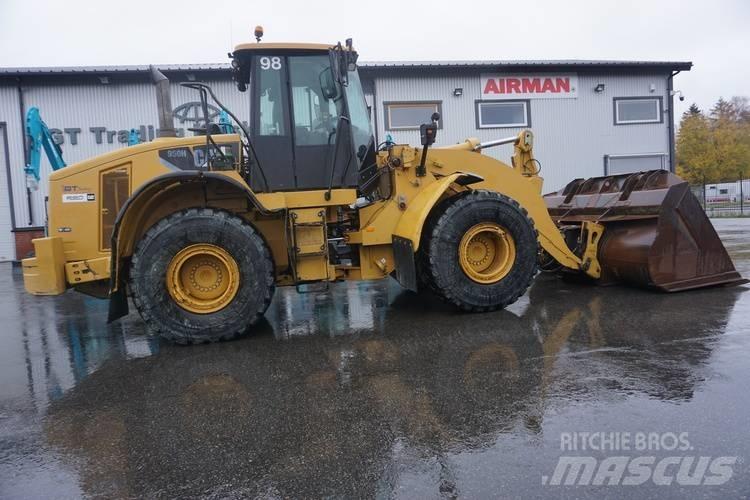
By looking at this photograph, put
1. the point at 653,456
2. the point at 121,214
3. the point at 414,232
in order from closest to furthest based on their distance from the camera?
the point at 653,456
the point at 121,214
the point at 414,232

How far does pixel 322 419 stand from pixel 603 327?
309 cm

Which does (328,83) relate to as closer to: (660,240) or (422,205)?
(422,205)

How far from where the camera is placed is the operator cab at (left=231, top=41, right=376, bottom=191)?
5.68 metres

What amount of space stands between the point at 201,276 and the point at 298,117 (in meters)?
1.93

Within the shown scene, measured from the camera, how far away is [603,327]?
5.14m

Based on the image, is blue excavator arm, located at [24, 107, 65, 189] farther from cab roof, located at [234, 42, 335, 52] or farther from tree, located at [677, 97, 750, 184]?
tree, located at [677, 97, 750, 184]

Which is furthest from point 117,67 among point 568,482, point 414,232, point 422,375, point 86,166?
point 568,482

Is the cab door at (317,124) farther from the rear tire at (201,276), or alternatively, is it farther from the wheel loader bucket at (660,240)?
the wheel loader bucket at (660,240)

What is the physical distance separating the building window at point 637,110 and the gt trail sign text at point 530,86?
1.71m

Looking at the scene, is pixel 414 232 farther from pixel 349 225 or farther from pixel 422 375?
pixel 422 375

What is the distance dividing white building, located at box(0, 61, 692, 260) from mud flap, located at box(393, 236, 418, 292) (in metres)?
10.6

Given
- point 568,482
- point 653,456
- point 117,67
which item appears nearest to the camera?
point 568,482

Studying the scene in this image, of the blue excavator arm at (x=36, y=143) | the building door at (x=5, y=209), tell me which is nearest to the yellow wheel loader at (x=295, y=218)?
the blue excavator arm at (x=36, y=143)

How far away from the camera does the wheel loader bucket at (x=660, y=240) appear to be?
628 centimetres
